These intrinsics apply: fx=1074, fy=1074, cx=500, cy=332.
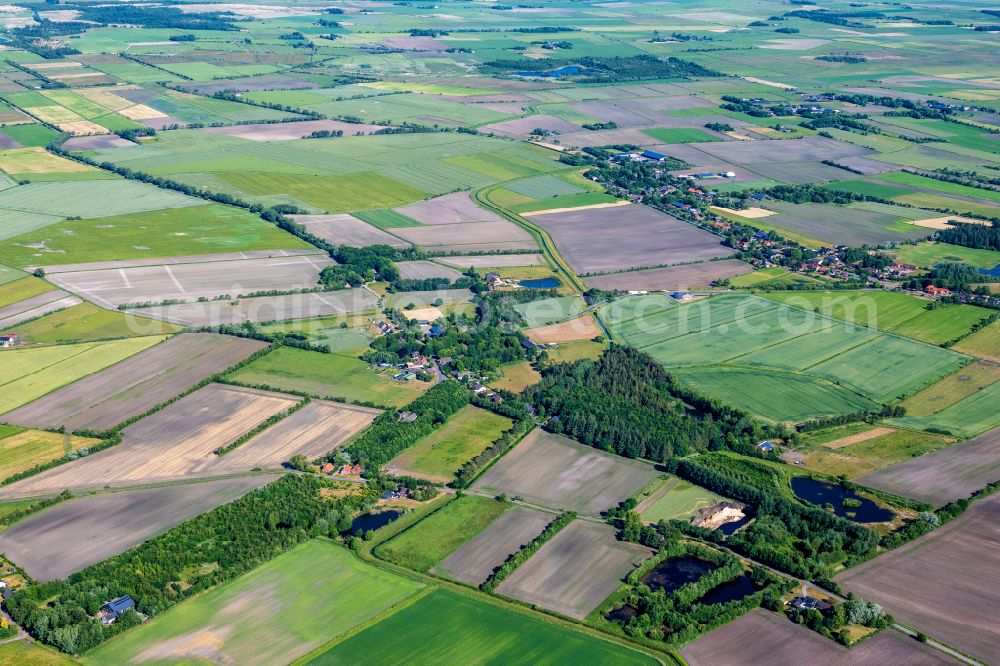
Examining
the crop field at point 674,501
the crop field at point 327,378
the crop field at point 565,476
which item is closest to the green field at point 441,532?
the crop field at point 565,476

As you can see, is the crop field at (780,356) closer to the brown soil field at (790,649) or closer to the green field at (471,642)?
the brown soil field at (790,649)

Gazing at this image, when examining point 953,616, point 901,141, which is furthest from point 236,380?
point 901,141

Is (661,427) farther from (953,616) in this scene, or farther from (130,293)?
(130,293)

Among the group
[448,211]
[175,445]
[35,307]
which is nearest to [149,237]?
[35,307]

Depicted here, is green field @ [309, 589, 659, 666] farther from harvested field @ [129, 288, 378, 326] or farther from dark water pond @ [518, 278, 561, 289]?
dark water pond @ [518, 278, 561, 289]

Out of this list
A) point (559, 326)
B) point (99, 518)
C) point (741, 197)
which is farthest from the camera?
point (741, 197)

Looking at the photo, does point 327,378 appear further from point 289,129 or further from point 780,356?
point 289,129
